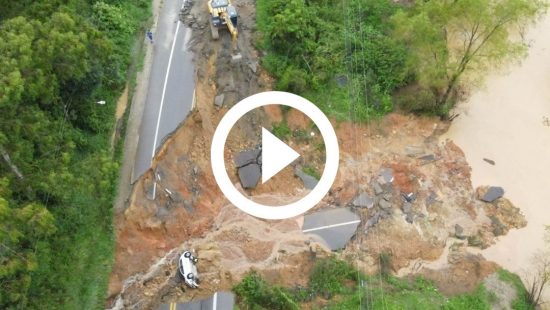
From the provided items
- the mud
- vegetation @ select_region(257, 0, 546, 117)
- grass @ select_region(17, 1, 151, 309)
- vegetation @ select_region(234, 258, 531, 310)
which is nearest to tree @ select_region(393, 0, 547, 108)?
vegetation @ select_region(257, 0, 546, 117)

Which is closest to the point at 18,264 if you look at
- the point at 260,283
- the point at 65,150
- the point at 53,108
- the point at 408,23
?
the point at 65,150

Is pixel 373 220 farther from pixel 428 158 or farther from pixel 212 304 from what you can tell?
pixel 212 304

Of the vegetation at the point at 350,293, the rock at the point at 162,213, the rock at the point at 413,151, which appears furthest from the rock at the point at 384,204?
the rock at the point at 162,213

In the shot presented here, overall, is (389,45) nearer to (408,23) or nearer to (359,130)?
(408,23)

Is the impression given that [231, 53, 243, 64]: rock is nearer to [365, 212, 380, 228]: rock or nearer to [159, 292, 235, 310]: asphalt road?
[365, 212, 380, 228]: rock

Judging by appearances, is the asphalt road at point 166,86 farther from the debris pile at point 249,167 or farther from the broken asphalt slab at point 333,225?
the broken asphalt slab at point 333,225

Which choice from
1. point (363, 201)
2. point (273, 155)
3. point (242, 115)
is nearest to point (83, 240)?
point (242, 115)
